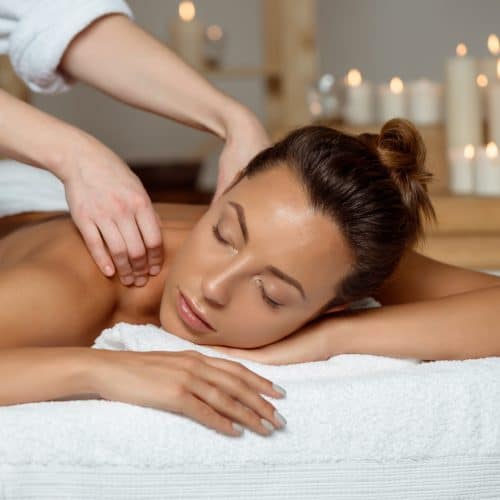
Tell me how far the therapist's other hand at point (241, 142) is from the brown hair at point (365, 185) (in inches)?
8.2

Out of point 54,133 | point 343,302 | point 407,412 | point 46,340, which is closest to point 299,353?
point 343,302

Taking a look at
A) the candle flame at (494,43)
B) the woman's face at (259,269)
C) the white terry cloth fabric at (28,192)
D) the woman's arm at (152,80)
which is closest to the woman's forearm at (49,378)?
the woman's face at (259,269)

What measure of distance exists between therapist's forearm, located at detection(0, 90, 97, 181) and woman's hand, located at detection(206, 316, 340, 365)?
38 cm

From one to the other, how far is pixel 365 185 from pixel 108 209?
0.39 metres

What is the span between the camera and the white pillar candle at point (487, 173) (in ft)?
9.71

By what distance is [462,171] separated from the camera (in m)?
3.09

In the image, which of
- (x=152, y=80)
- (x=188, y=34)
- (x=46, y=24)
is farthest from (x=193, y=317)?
(x=188, y=34)

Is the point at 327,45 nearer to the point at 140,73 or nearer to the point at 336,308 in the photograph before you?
the point at 140,73

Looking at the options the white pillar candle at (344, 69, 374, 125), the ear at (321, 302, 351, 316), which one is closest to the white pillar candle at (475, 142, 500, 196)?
the white pillar candle at (344, 69, 374, 125)

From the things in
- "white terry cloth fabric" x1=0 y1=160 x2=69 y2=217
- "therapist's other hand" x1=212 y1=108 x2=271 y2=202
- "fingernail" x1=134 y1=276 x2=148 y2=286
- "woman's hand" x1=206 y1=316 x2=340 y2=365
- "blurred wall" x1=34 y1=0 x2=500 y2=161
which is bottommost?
"blurred wall" x1=34 y1=0 x2=500 y2=161

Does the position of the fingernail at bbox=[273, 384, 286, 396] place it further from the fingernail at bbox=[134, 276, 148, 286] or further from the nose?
the fingernail at bbox=[134, 276, 148, 286]

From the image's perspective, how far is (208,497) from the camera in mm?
1139

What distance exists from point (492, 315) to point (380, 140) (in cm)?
31

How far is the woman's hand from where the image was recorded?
143 centimetres
